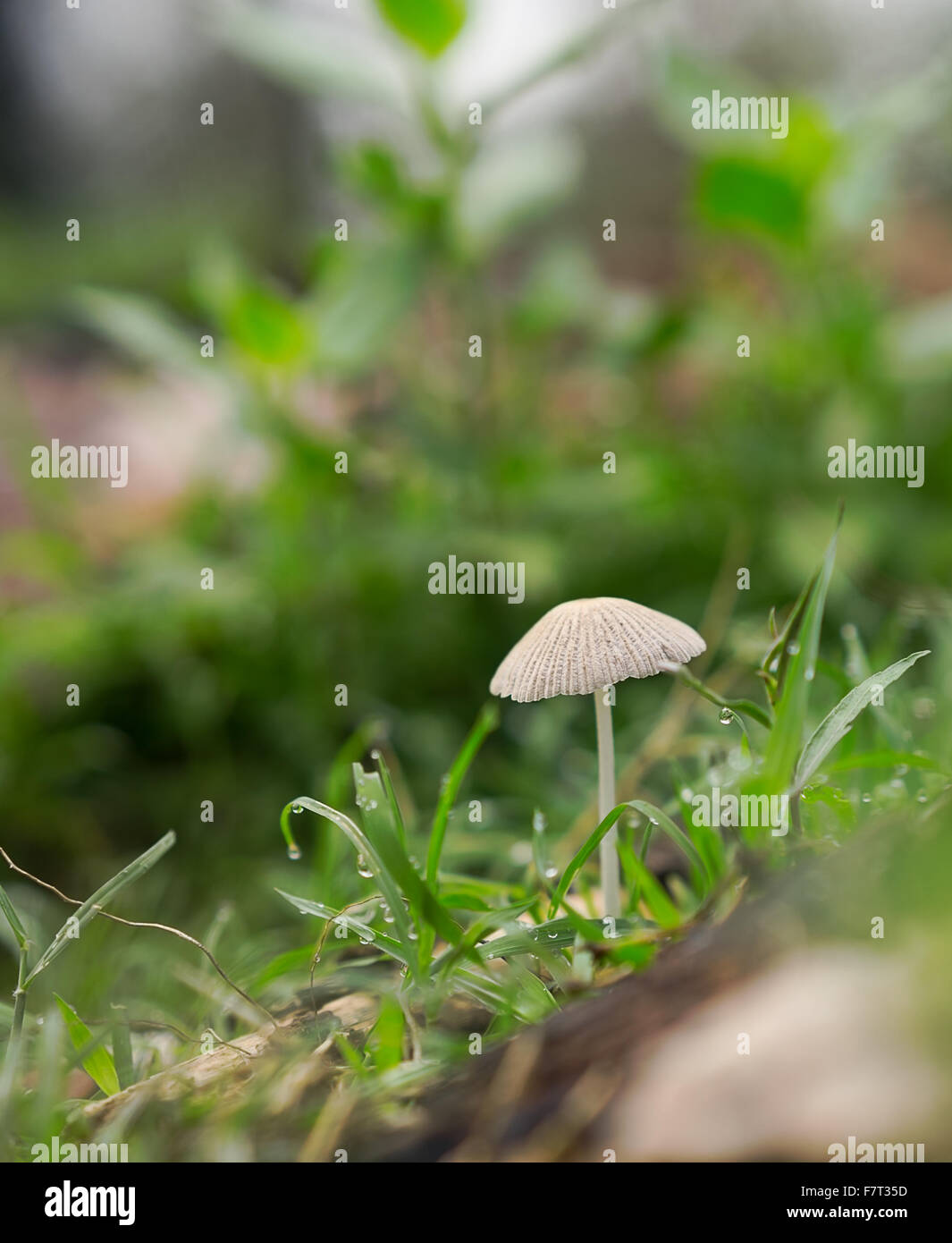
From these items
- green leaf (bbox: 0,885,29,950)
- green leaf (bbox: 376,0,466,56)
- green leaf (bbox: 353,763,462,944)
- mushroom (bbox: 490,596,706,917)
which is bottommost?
green leaf (bbox: 0,885,29,950)

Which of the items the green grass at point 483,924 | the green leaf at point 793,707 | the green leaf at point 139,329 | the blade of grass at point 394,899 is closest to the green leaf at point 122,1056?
the green grass at point 483,924

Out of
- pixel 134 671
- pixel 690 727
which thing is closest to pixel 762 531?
pixel 690 727

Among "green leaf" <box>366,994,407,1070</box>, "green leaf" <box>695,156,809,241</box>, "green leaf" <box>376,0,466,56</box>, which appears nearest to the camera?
"green leaf" <box>366,994,407,1070</box>

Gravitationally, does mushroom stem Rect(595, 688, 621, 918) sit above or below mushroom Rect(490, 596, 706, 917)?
below

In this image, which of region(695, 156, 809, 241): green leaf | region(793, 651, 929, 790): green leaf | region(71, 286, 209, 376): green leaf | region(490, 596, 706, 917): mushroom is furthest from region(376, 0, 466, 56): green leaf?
region(793, 651, 929, 790): green leaf

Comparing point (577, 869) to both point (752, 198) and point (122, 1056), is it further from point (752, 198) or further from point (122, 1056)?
point (752, 198)

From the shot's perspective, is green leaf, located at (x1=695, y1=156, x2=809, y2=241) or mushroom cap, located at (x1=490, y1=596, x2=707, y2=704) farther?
green leaf, located at (x1=695, y1=156, x2=809, y2=241)

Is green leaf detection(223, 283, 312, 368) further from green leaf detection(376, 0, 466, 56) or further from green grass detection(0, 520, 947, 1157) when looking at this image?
green grass detection(0, 520, 947, 1157)

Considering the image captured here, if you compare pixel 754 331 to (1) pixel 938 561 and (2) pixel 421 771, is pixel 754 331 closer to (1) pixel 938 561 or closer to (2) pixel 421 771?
(1) pixel 938 561

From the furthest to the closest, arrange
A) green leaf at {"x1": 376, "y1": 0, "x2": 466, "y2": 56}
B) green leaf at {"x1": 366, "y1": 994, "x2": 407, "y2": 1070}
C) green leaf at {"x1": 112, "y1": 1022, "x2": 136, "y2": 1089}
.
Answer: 1. green leaf at {"x1": 376, "y1": 0, "x2": 466, "y2": 56}
2. green leaf at {"x1": 112, "y1": 1022, "x2": 136, "y2": 1089}
3. green leaf at {"x1": 366, "y1": 994, "x2": 407, "y2": 1070}
